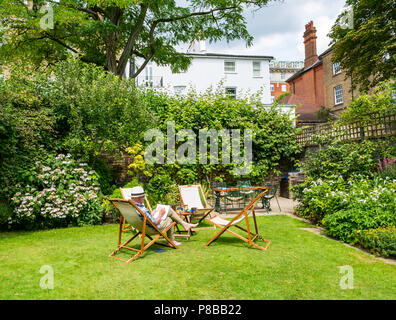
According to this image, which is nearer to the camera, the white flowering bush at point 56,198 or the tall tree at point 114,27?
the white flowering bush at point 56,198

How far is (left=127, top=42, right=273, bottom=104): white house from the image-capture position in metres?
24.8

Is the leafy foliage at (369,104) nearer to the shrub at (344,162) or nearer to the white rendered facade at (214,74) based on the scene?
the shrub at (344,162)

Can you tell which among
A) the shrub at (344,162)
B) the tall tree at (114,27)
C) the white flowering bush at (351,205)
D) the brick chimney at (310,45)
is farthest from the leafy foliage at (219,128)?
the brick chimney at (310,45)

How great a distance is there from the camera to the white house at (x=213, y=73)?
976 inches

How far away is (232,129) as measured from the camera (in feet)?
43.1

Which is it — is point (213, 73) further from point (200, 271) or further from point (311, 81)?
point (200, 271)

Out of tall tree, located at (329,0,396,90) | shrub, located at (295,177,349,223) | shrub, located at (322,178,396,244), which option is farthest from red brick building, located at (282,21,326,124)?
shrub, located at (322,178,396,244)

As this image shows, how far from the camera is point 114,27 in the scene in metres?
12.4

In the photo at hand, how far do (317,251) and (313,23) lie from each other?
29.3m

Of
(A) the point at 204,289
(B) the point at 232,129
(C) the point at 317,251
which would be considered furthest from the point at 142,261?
(B) the point at 232,129

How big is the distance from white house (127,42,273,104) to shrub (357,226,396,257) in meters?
20.6

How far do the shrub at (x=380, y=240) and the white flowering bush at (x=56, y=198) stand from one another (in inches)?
260

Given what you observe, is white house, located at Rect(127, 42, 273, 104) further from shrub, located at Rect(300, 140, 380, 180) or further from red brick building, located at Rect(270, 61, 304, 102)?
red brick building, located at Rect(270, 61, 304, 102)
